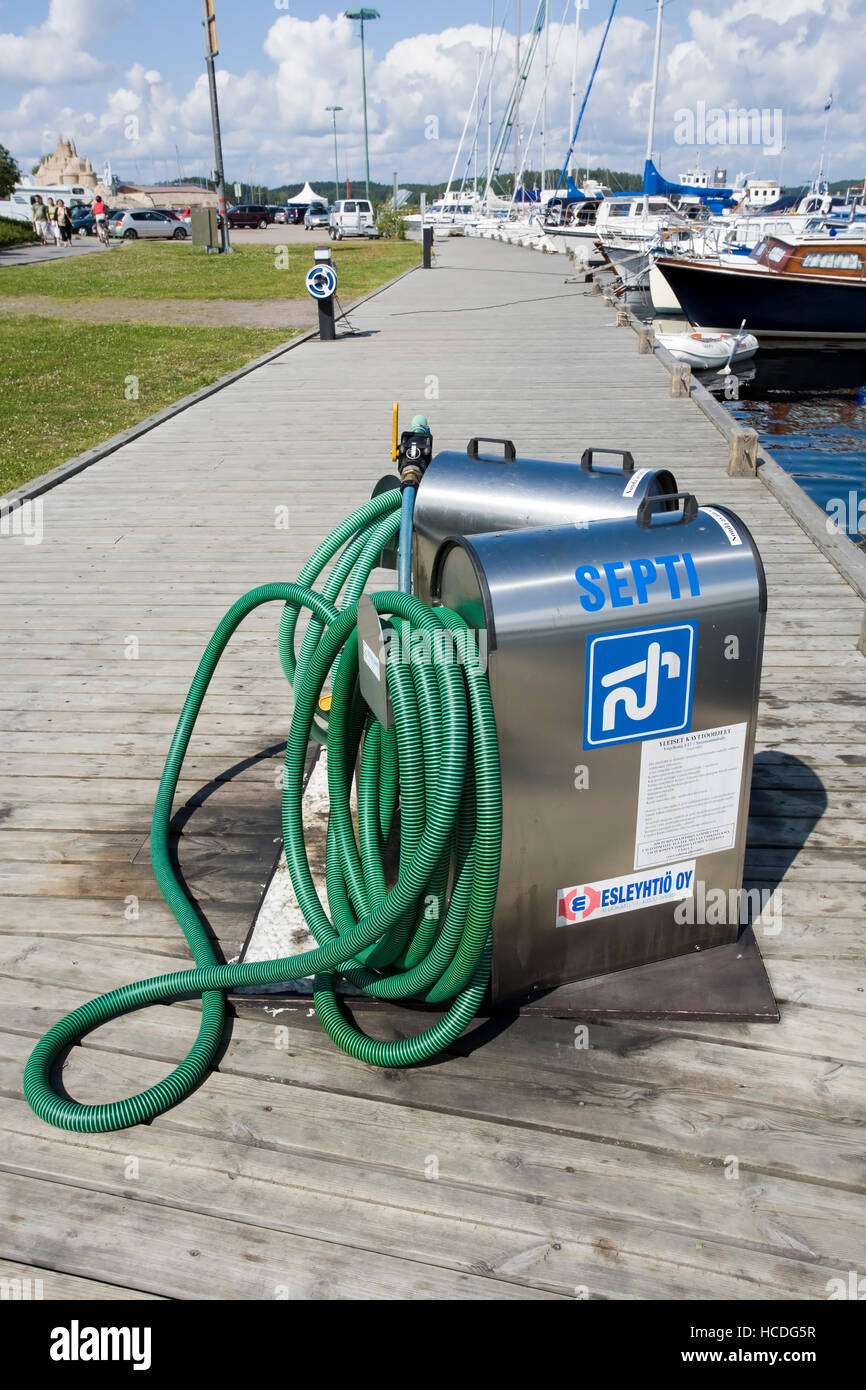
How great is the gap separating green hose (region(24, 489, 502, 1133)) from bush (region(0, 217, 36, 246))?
4189cm

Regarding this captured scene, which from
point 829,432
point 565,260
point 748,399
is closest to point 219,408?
point 829,432

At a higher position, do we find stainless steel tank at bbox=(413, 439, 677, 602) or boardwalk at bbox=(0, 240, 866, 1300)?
stainless steel tank at bbox=(413, 439, 677, 602)

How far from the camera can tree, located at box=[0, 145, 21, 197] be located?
5466 cm

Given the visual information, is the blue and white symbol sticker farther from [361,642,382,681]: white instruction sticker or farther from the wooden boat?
the wooden boat

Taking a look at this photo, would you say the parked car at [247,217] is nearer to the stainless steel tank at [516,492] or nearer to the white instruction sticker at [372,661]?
the stainless steel tank at [516,492]

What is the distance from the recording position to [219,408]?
1091 cm

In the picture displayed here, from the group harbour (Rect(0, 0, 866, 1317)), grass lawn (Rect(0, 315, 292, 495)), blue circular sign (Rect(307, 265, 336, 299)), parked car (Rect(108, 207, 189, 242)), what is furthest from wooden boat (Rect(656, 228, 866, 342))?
parked car (Rect(108, 207, 189, 242))

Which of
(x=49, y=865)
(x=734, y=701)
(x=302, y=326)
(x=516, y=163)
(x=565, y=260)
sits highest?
(x=516, y=163)

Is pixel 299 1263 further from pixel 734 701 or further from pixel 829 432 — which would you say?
pixel 829 432

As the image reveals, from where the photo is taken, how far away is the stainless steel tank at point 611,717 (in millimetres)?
2537

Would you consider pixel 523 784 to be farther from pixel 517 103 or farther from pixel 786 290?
pixel 517 103

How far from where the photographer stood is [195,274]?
1084 inches

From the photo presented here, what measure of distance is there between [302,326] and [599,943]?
17.1m

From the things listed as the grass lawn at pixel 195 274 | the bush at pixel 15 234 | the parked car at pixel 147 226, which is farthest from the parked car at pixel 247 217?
the grass lawn at pixel 195 274
